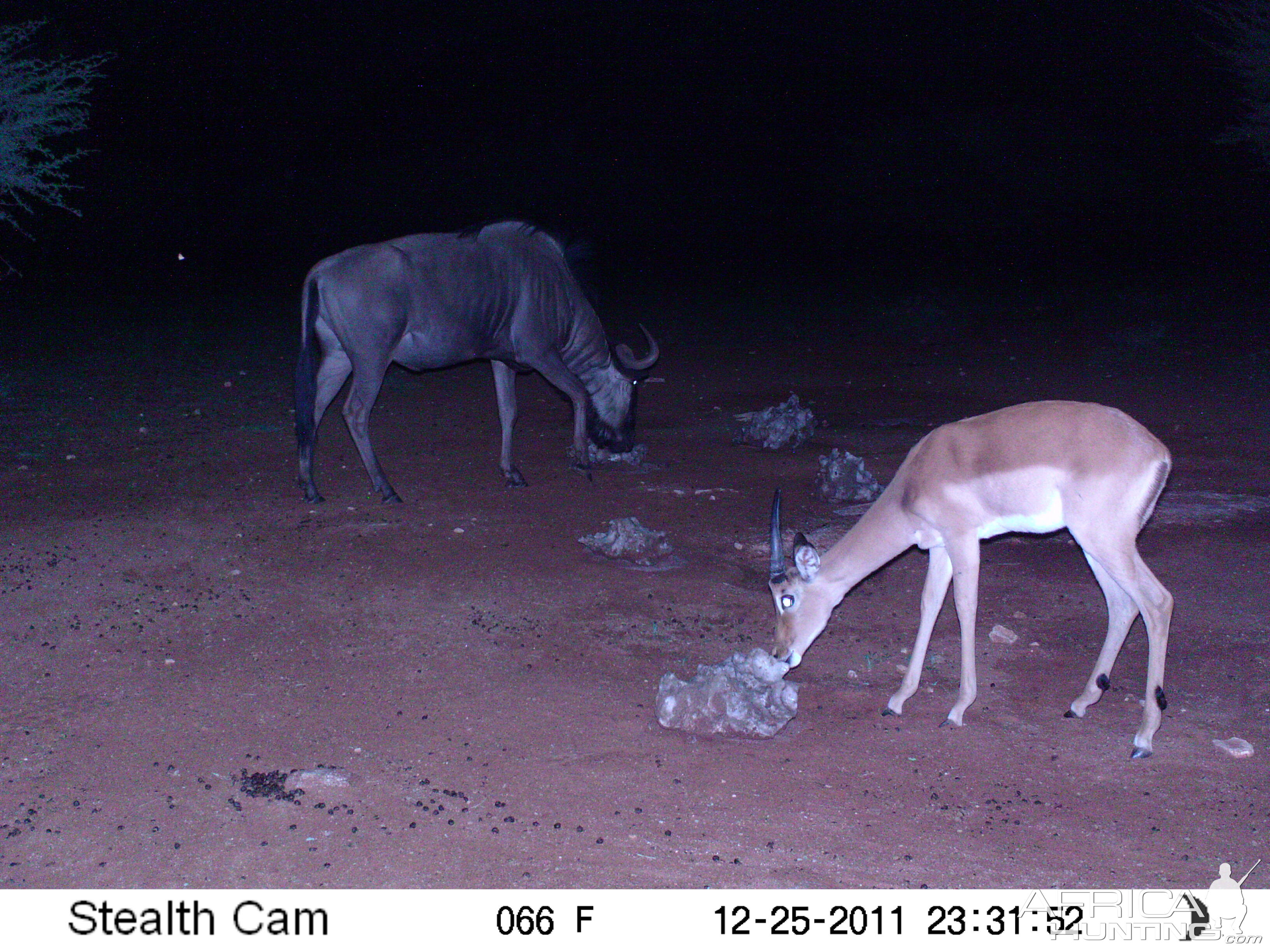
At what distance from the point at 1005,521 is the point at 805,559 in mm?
997

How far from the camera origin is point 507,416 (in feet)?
34.6

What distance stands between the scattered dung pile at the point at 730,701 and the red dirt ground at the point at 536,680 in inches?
3.7

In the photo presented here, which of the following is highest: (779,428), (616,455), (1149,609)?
(1149,609)

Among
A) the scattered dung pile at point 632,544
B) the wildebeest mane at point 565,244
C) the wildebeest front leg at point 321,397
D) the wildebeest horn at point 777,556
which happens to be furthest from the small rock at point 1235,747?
the wildebeest mane at point 565,244

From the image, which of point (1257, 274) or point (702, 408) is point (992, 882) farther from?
point (1257, 274)

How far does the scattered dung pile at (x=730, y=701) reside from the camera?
5.69 metres

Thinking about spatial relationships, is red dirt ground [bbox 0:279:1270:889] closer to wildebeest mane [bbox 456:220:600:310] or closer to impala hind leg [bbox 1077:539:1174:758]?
impala hind leg [bbox 1077:539:1174:758]

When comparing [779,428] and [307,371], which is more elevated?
[307,371]

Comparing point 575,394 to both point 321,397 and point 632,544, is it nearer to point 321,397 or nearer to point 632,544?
point 321,397

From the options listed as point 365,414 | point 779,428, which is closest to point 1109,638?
point 779,428

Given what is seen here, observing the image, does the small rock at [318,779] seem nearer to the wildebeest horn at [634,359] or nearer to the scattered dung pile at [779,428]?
the scattered dung pile at [779,428]

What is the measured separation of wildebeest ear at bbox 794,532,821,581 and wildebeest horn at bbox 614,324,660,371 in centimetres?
578

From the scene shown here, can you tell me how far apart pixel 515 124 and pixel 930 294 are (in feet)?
73.1

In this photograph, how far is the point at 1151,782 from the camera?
529cm
